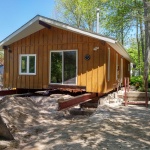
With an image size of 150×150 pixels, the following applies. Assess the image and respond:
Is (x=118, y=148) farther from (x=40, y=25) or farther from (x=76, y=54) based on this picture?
(x=40, y=25)

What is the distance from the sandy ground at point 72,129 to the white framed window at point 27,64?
8.53 ft

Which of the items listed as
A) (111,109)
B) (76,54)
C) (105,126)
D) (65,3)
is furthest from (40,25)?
(65,3)

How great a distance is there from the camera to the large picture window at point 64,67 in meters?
10.7

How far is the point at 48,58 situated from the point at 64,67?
1.06 m

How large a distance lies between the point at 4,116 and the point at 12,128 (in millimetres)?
609

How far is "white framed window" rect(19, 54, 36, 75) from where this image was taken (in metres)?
11.7

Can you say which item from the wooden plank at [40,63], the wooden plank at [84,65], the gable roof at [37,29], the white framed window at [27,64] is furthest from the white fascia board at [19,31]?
the wooden plank at [84,65]

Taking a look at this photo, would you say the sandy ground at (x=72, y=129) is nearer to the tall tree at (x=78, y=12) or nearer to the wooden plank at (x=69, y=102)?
the wooden plank at (x=69, y=102)

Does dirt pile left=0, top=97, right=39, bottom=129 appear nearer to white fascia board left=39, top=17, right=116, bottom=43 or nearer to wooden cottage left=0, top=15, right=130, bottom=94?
wooden cottage left=0, top=15, right=130, bottom=94

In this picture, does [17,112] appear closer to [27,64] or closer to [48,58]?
[48,58]

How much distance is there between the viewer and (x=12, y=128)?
22.1ft

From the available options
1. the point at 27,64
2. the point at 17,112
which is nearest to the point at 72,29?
the point at 27,64

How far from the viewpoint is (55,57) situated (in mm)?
11180

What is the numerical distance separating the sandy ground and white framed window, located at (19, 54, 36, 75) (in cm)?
260
